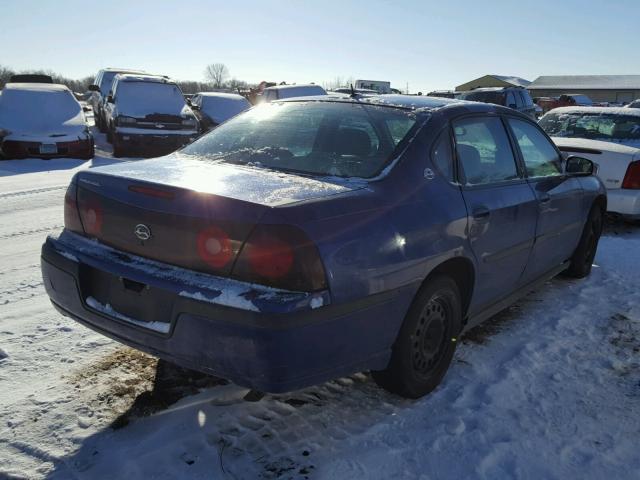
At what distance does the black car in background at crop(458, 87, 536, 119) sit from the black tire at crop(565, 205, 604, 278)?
1064cm

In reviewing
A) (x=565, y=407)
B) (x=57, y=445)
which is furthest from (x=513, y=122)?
(x=57, y=445)

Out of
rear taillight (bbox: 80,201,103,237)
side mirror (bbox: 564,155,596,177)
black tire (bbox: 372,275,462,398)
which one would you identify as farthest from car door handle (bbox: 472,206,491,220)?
rear taillight (bbox: 80,201,103,237)

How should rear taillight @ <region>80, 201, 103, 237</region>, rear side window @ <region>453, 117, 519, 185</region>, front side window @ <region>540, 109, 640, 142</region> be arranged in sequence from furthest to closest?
front side window @ <region>540, 109, 640, 142</region> < rear side window @ <region>453, 117, 519, 185</region> < rear taillight @ <region>80, 201, 103, 237</region>

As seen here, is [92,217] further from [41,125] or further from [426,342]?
[41,125]

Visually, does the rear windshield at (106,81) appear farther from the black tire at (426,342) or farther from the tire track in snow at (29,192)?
the black tire at (426,342)

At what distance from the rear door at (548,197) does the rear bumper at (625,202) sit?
7.95 ft

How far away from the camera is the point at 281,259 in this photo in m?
2.17

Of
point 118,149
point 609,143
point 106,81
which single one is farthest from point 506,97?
point 106,81

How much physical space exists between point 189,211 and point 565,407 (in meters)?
2.25

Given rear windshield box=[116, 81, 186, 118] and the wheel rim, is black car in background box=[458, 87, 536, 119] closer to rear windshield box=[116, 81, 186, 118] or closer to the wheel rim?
rear windshield box=[116, 81, 186, 118]

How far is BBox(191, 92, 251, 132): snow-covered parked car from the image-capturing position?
50.9ft

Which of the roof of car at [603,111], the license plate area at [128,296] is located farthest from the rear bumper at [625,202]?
the license plate area at [128,296]

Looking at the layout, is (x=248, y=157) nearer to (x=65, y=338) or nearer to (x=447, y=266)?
(x=447, y=266)

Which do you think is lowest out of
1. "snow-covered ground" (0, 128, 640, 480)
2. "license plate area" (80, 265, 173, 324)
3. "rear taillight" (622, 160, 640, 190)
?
"snow-covered ground" (0, 128, 640, 480)
